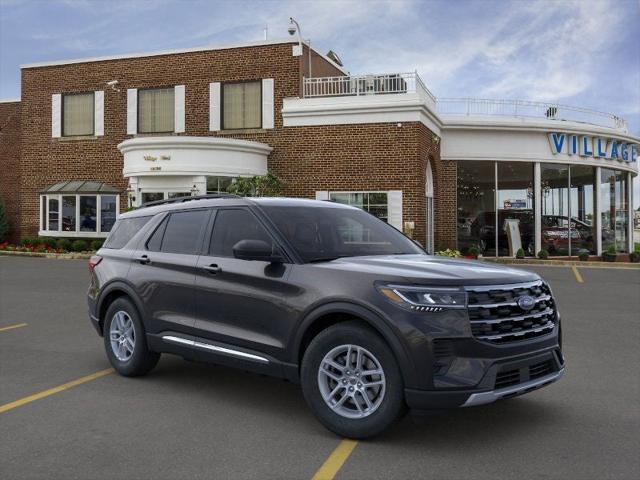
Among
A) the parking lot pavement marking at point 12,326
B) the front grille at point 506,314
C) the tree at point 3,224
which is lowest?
the parking lot pavement marking at point 12,326

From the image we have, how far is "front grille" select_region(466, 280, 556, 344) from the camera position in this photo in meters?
4.16

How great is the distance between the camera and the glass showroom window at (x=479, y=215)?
24.0 metres

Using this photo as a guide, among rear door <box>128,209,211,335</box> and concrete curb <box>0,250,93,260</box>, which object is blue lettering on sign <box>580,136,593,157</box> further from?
rear door <box>128,209,211,335</box>

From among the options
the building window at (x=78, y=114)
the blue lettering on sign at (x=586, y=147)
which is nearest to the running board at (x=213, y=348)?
the building window at (x=78, y=114)

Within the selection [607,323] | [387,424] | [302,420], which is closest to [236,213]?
[302,420]

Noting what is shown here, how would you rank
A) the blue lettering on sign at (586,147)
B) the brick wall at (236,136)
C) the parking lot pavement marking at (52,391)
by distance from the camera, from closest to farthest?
the parking lot pavement marking at (52,391)
the brick wall at (236,136)
the blue lettering on sign at (586,147)

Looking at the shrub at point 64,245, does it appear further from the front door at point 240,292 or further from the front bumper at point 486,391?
the front bumper at point 486,391

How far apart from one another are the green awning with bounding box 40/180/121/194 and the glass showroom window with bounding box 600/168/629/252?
65.0ft

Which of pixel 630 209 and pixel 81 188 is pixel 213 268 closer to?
pixel 81 188

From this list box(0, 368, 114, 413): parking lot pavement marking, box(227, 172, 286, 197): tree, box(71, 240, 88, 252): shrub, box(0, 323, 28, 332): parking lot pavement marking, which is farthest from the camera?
box(71, 240, 88, 252): shrub

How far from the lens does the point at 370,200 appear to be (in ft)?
70.0

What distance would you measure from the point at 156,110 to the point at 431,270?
22.2 m

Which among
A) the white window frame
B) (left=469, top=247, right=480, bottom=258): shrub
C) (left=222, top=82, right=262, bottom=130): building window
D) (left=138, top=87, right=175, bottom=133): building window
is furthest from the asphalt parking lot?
(left=138, top=87, right=175, bottom=133): building window

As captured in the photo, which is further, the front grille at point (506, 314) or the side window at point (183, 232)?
the side window at point (183, 232)
